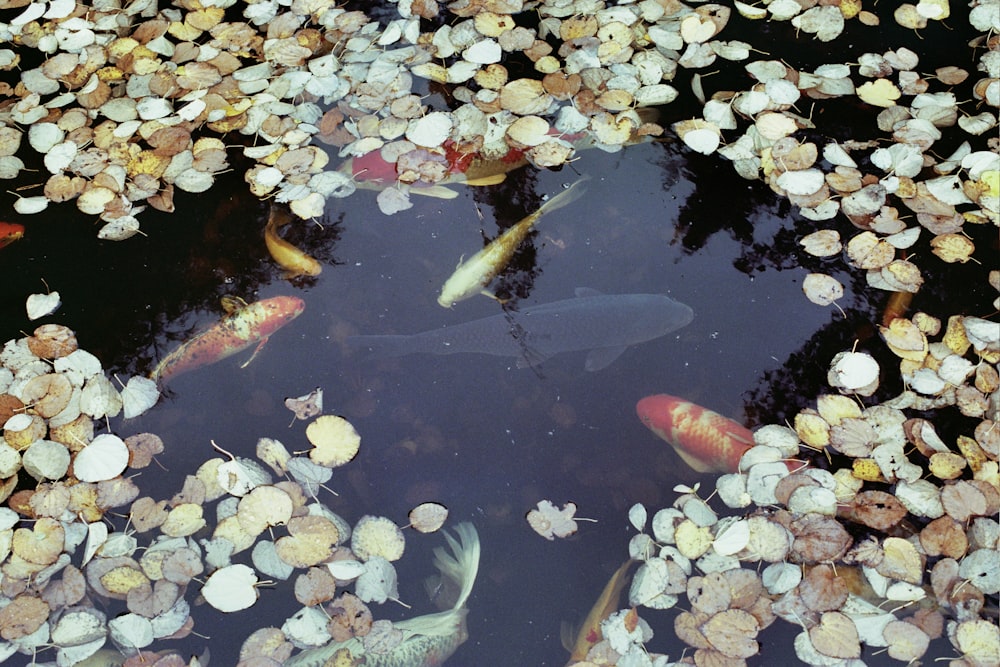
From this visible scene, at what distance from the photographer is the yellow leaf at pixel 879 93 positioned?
265 cm

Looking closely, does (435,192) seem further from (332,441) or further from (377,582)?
(377,582)

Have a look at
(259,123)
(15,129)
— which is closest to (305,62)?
(259,123)

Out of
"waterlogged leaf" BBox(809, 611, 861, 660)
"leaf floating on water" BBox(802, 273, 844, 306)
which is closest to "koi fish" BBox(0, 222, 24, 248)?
"leaf floating on water" BBox(802, 273, 844, 306)

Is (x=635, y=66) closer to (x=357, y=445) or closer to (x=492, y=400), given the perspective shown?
(x=492, y=400)

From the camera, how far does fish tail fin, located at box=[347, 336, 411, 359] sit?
225 centimetres

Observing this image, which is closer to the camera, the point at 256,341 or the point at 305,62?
the point at 256,341

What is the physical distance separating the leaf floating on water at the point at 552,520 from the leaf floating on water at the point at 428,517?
230 millimetres

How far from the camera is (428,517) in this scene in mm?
2008

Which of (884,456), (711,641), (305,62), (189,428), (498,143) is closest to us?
(711,641)

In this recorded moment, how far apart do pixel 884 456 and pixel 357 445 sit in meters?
1.43

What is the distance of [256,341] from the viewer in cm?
229

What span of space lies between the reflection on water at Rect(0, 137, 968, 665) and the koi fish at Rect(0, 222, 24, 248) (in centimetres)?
3

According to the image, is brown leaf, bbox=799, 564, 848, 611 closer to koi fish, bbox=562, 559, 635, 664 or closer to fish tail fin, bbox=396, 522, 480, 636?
koi fish, bbox=562, 559, 635, 664

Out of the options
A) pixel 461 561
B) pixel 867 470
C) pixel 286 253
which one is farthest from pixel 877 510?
pixel 286 253
